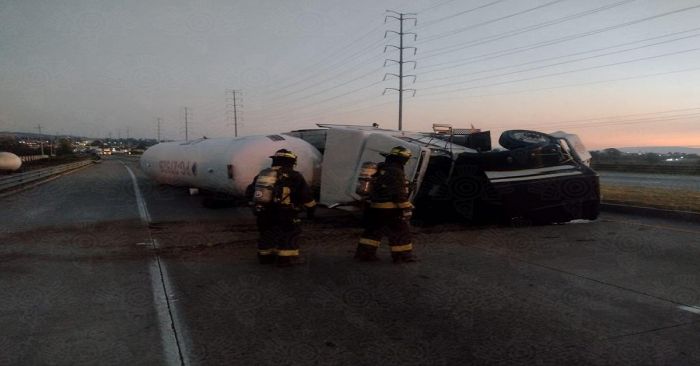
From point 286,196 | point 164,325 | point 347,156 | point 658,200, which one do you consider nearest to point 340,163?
point 347,156

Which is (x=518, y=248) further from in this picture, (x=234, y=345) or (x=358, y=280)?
(x=234, y=345)

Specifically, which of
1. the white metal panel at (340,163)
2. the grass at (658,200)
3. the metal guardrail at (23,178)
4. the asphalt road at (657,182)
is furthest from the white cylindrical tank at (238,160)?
the asphalt road at (657,182)

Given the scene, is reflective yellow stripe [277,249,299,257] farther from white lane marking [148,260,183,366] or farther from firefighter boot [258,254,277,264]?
white lane marking [148,260,183,366]

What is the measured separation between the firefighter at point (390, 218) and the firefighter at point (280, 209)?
93 cm

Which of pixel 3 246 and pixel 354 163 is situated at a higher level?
pixel 354 163

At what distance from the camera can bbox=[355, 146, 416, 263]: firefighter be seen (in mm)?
7508

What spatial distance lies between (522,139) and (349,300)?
7.23 metres

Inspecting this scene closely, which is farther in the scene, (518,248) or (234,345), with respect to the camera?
(518,248)

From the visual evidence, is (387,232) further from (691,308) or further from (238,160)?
(238,160)

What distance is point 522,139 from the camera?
1151cm

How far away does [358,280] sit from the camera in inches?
260

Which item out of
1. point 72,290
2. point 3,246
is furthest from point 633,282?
point 3,246

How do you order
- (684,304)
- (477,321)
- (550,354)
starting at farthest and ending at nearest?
(684,304) → (477,321) → (550,354)

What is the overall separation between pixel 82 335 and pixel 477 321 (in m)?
3.57
